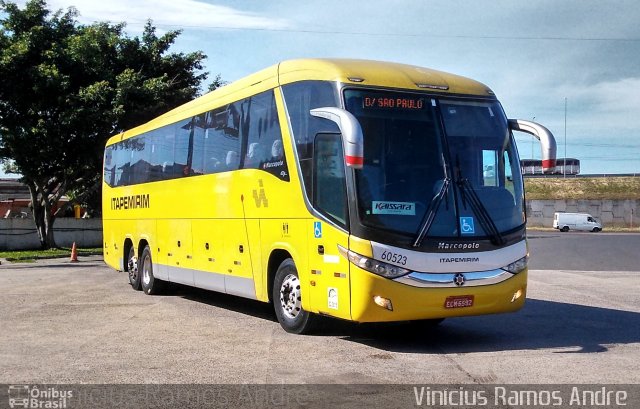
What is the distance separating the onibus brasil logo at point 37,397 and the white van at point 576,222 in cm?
6165

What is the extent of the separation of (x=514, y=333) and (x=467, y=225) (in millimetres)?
2139

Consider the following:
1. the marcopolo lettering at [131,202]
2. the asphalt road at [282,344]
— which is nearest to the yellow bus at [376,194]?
the asphalt road at [282,344]

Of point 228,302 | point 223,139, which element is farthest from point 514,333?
point 228,302

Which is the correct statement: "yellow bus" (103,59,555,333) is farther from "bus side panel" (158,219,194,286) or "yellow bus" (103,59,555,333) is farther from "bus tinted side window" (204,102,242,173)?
"bus side panel" (158,219,194,286)

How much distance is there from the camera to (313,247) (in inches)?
366

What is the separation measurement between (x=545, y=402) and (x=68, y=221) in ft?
108

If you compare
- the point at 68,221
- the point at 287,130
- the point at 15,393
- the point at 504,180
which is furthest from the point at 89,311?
the point at 68,221

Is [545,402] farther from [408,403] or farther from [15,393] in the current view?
[15,393]

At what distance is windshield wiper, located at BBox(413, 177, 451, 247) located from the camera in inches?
338

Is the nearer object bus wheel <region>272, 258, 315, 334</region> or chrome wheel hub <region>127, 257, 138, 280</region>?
bus wheel <region>272, 258, 315, 334</region>

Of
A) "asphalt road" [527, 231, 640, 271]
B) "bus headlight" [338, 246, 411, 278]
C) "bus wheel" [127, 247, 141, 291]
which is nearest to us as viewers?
"bus headlight" [338, 246, 411, 278]

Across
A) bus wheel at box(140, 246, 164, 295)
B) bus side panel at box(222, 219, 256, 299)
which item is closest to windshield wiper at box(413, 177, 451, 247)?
bus side panel at box(222, 219, 256, 299)

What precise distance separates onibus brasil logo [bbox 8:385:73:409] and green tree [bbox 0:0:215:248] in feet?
76.5

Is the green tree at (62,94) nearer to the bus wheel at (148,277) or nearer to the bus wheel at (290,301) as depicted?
the bus wheel at (148,277)
